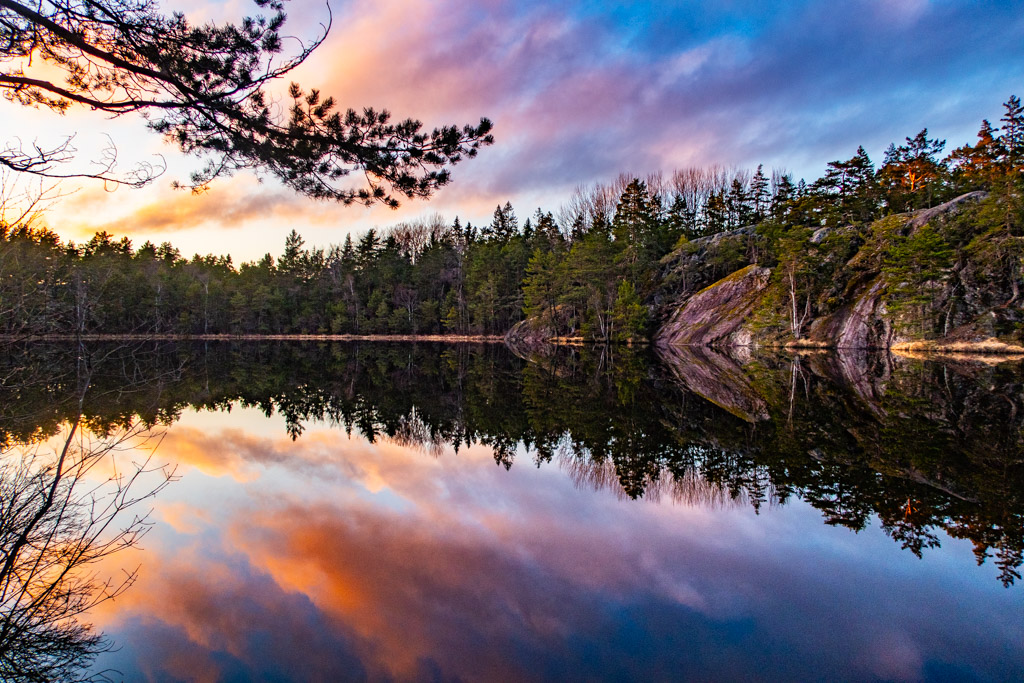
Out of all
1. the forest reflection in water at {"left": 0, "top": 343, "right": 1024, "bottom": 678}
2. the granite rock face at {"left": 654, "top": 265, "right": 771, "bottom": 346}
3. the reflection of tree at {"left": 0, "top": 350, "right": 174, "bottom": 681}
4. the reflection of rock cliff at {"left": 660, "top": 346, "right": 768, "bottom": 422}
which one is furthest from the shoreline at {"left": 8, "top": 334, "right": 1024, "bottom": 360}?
the reflection of rock cliff at {"left": 660, "top": 346, "right": 768, "bottom": 422}

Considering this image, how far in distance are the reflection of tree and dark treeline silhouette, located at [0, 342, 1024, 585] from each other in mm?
1432

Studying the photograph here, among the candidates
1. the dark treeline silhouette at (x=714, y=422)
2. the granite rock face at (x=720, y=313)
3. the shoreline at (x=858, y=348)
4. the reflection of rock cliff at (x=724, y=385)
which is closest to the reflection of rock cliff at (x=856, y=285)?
the granite rock face at (x=720, y=313)

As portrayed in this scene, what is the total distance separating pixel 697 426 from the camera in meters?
12.0

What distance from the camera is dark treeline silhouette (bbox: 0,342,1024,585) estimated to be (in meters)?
7.08

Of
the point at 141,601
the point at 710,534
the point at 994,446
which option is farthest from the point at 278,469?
the point at 994,446

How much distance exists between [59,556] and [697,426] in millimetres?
11059

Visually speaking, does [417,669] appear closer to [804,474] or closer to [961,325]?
[804,474]

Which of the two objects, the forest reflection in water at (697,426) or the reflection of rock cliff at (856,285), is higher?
the reflection of rock cliff at (856,285)

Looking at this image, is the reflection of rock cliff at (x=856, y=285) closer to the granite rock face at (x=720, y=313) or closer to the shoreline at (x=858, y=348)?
the granite rock face at (x=720, y=313)

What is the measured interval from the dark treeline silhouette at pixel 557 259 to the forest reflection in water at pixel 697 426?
20082mm

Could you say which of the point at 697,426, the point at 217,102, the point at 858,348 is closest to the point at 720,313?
the point at 858,348

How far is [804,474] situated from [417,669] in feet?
22.7

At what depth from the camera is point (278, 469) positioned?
932 cm

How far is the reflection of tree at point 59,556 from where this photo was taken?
12.5ft
